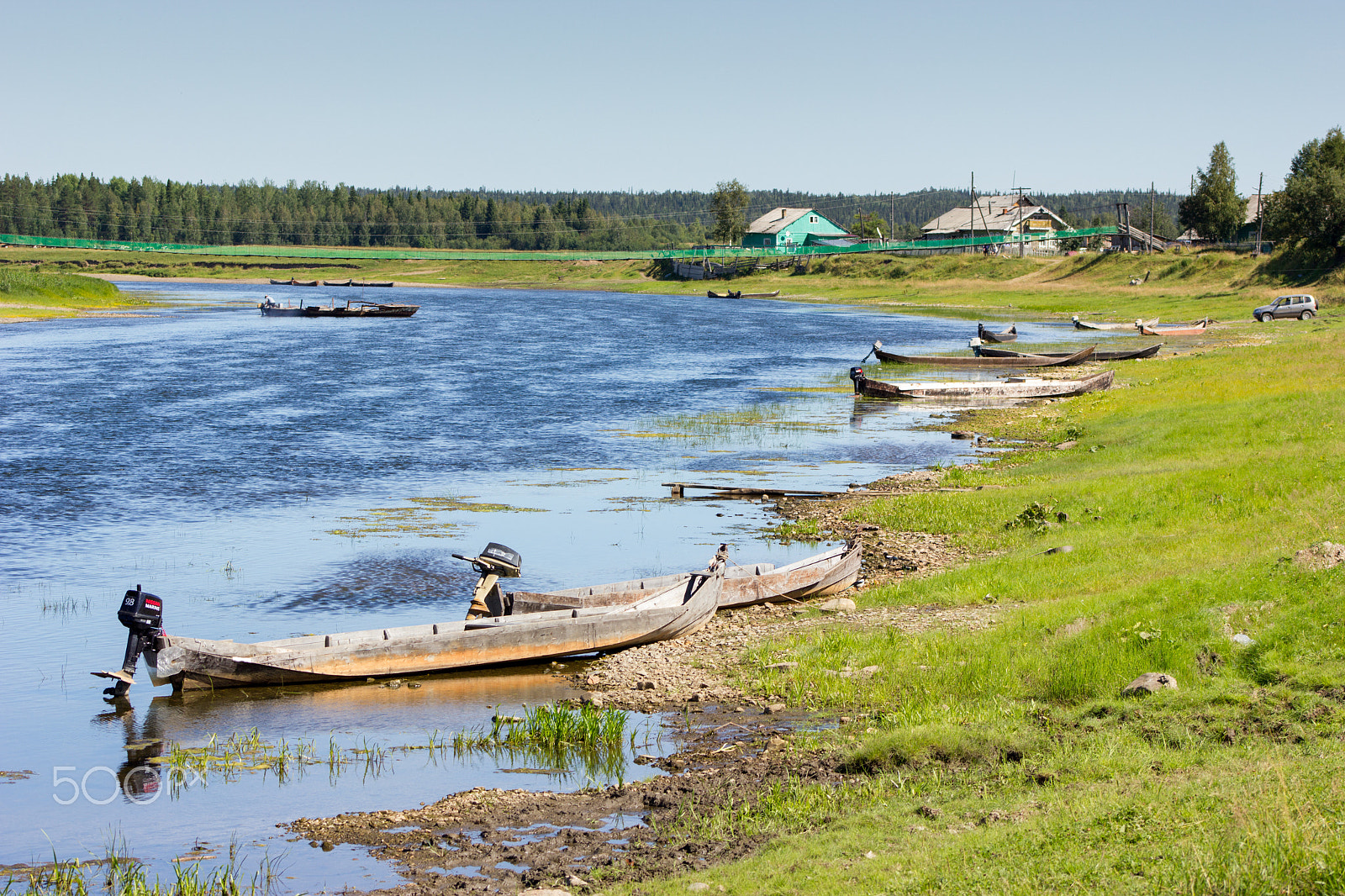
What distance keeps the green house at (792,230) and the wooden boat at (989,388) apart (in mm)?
138012

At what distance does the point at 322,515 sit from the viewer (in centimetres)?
2777

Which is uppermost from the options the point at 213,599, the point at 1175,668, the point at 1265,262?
the point at 1265,262

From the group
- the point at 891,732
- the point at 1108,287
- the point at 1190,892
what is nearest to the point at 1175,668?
the point at 891,732

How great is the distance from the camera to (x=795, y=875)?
8719mm

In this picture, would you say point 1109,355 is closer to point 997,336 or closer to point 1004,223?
point 997,336

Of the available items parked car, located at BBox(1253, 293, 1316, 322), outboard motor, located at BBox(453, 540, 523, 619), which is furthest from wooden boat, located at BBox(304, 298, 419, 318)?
outboard motor, located at BBox(453, 540, 523, 619)

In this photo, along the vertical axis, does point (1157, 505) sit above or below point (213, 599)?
above

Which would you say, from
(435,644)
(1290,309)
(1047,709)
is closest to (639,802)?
(1047,709)

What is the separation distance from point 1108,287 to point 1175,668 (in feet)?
337

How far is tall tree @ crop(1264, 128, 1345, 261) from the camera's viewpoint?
83562mm

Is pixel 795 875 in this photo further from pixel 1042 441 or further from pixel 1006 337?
pixel 1006 337

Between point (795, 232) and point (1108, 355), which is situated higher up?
point (795, 232)

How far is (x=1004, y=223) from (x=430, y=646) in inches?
6078

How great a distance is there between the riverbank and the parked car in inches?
2093
